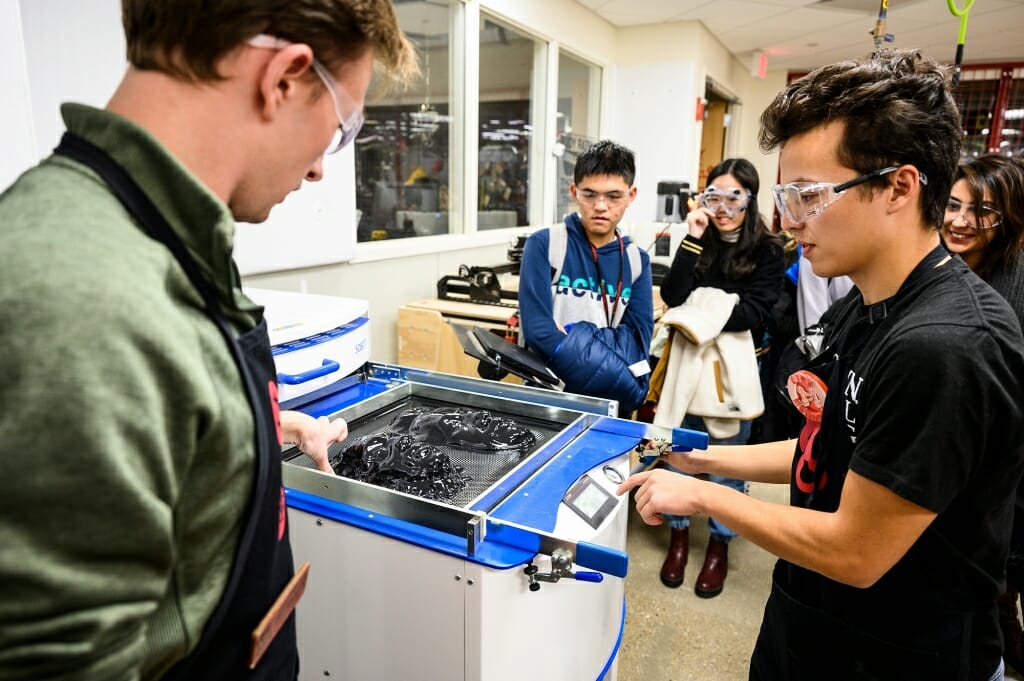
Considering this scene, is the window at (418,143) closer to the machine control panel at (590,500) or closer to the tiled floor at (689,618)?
the tiled floor at (689,618)

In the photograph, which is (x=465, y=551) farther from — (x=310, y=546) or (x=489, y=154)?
(x=489, y=154)

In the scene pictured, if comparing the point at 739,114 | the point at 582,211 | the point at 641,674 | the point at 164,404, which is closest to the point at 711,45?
the point at 739,114

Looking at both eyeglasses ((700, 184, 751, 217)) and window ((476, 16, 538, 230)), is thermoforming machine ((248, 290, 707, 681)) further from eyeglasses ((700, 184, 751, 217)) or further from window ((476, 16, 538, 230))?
window ((476, 16, 538, 230))

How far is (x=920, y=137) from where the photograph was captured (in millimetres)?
845

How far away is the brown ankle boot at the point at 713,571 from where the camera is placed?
2.28 metres

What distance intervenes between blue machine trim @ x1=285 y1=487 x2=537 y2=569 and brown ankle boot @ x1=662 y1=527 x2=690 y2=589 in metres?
1.67

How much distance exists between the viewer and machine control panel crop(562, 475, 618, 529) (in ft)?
3.39

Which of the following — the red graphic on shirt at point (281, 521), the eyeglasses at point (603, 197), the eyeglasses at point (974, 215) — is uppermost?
the eyeglasses at point (603, 197)

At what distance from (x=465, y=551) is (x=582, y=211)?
1.42 m

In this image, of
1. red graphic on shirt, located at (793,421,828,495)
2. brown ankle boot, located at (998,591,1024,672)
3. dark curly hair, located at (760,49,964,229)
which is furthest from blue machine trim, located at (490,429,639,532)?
brown ankle boot, located at (998,591,1024,672)

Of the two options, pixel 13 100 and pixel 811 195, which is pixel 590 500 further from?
pixel 13 100

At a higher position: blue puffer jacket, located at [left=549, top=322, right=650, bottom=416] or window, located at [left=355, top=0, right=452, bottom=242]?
window, located at [left=355, top=0, right=452, bottom=242]

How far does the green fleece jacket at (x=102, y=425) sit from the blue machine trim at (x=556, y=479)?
1.83 feet

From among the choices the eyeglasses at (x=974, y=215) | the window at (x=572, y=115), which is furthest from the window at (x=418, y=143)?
the eyeglasses at (x=974, y=215)
